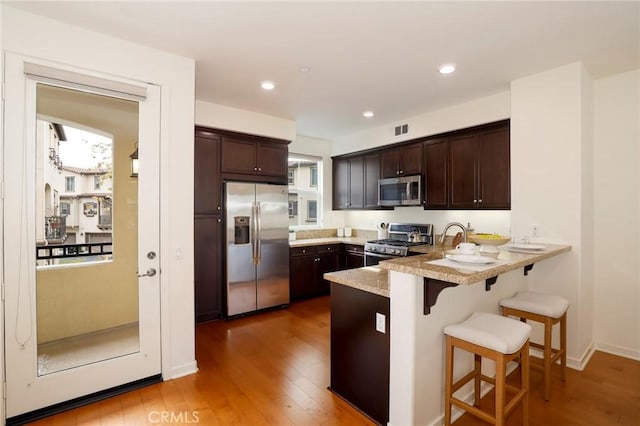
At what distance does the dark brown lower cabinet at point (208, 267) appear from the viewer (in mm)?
4027

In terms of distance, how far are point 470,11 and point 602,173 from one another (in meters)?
2.33

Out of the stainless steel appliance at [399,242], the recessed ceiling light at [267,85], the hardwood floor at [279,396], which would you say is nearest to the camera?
the hardwood floor at [279,396]

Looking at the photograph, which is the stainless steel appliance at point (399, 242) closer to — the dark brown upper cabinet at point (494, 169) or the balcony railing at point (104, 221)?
the dark brown upper cabinet at point (494, 169)

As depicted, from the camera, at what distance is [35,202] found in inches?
87.7

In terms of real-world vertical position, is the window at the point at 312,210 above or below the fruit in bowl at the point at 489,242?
above

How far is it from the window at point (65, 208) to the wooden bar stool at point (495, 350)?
113 inches

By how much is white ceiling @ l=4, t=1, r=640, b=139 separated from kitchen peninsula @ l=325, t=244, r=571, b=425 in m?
1.69

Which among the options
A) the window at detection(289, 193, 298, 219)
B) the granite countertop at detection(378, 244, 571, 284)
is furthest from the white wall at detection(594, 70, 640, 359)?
the window at detection(289, 193, 298, 219)

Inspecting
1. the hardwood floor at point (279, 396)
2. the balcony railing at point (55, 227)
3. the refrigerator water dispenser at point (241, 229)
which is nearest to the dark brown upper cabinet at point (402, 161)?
the refrigerator water dispenser at point (241, 229)

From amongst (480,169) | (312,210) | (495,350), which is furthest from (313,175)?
(495,350)

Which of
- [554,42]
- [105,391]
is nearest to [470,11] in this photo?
[554,42]

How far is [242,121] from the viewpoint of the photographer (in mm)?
4344

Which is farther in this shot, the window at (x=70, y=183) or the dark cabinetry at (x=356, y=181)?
the dark cabinetry at (x=356, y=181)

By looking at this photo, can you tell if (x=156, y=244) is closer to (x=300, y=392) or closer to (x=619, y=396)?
(x=300, y=392)
